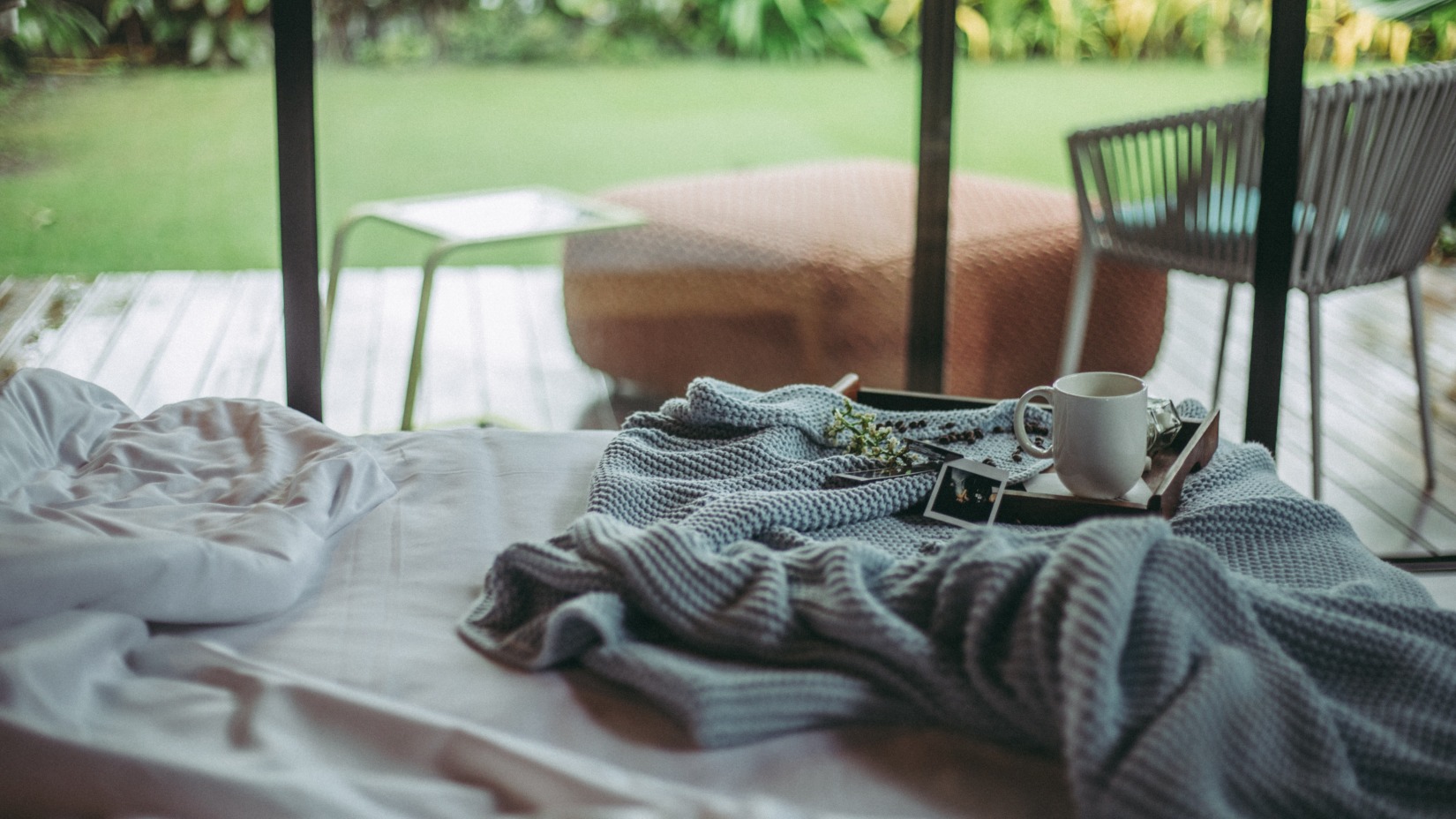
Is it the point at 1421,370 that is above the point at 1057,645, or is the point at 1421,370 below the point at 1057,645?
below

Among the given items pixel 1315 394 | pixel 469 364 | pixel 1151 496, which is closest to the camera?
pixel 1151 496

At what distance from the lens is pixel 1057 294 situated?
3.06 meters

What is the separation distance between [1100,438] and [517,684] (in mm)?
662

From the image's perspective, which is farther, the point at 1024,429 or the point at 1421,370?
the point at 1421,370

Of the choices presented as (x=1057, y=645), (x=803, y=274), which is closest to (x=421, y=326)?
(x=803, y=274)

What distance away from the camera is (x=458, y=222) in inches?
108

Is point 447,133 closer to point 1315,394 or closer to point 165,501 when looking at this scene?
point 165,501

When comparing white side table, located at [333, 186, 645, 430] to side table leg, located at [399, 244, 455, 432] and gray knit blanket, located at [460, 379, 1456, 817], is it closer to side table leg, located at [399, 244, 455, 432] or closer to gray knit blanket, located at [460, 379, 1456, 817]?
side table leg, located at [399, 244, 455, 432]

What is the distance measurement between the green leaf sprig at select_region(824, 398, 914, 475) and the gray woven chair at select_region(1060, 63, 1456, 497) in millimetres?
1362

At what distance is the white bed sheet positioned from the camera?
39.4 inches

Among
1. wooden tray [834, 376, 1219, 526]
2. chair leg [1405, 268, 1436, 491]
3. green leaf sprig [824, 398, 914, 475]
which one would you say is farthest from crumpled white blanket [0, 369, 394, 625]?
chair leg [1405, 268, 1436, 491]

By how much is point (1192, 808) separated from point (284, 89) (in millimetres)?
1981

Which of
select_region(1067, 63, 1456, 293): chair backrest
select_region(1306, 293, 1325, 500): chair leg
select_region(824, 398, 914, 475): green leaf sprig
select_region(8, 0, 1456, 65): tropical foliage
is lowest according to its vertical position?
select_region(1306, 293, 1325, 500): chair leg

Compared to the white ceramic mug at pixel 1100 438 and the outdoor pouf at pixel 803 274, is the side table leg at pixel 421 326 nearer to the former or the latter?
the outdoor pouf at pixel 803 274
